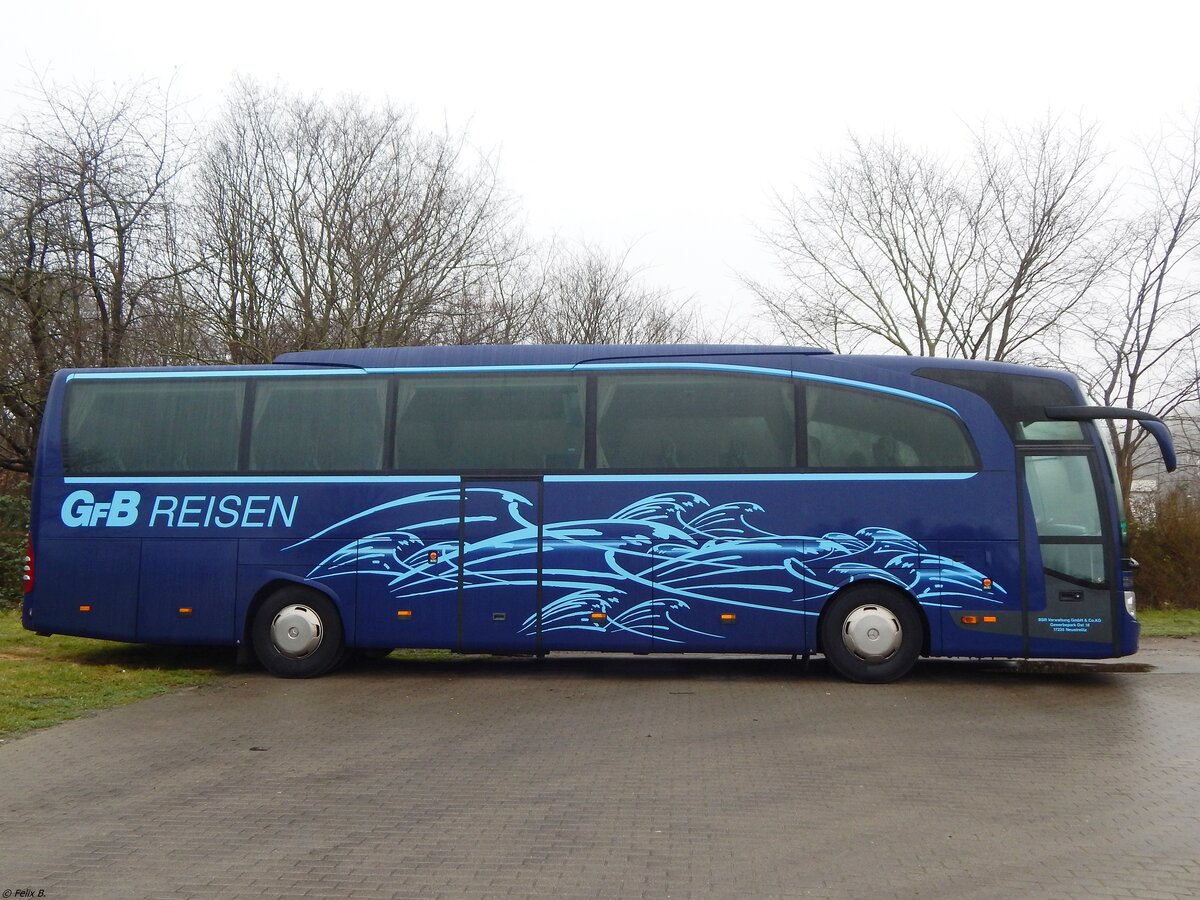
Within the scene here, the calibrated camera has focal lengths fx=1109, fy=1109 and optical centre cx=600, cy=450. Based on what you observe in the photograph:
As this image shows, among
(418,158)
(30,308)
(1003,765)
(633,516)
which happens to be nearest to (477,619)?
(633,516)

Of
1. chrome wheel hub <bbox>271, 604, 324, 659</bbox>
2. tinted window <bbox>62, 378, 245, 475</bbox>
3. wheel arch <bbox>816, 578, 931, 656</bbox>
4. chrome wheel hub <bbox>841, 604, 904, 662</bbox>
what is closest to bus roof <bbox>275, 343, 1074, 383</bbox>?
tinted window <bbox>62, 378, 245, 475</bbox>

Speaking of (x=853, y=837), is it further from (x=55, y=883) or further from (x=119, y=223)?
(x=119, y=223)

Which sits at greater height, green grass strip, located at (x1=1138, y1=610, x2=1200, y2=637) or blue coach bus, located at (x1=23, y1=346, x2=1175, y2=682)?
blue coach bus, located at (x1=23, y1=346, x2=1175, y2=682)

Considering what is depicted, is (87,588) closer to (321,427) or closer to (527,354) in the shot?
(321,427)

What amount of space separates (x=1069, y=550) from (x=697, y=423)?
3971mm

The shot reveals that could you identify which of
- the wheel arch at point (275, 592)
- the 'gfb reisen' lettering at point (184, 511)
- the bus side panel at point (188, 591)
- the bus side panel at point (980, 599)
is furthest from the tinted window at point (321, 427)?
the bus side panel at point (980, 599)

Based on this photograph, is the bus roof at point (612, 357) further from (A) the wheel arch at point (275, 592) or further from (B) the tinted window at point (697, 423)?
(A) the wheel arch at point (275, 592)

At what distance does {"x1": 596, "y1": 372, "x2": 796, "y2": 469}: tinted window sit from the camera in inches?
454

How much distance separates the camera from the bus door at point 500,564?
11.7 m

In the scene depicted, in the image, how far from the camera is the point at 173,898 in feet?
16.6

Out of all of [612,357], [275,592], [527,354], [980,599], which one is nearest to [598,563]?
[612,357]

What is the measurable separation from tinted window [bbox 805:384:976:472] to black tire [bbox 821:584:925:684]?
4.42 feet

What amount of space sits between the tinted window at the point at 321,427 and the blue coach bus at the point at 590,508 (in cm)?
2

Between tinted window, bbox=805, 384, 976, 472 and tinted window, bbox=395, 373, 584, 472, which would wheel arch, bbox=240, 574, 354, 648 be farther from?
tinted window, bbox=805, 384, 976, 472
